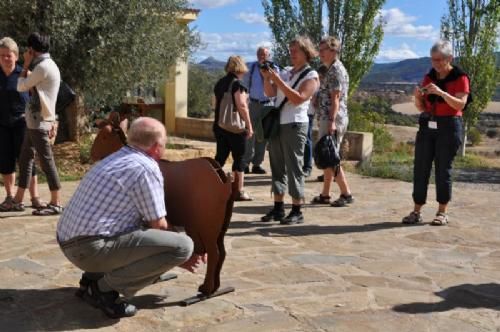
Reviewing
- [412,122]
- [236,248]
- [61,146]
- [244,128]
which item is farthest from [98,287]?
[412,122]

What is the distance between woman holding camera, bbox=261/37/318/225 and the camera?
20.9ft

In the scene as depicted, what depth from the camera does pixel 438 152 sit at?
691 centimetres

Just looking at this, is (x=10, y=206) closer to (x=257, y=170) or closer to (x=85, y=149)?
(x=85, y=149)

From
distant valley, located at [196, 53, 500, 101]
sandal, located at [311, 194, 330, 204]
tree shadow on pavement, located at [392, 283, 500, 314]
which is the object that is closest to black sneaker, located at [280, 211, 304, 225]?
sandal, located at [311, 194, 330, 204]

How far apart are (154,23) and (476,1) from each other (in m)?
13.9

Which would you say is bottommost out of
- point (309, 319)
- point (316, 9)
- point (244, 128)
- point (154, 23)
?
point (309, 319)

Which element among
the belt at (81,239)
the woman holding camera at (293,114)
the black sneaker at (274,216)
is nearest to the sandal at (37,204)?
the black sneaker at (274,216)

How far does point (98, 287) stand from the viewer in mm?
4227

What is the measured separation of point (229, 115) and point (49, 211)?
2.18 meters

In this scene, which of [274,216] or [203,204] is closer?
[203,204]

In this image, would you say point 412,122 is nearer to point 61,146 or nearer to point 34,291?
point 61,146

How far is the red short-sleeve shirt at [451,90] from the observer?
6.63 m

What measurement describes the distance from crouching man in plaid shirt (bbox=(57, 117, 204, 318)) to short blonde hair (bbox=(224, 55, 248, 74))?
134 inches

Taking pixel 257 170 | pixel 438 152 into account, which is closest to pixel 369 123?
pixel 257 170
